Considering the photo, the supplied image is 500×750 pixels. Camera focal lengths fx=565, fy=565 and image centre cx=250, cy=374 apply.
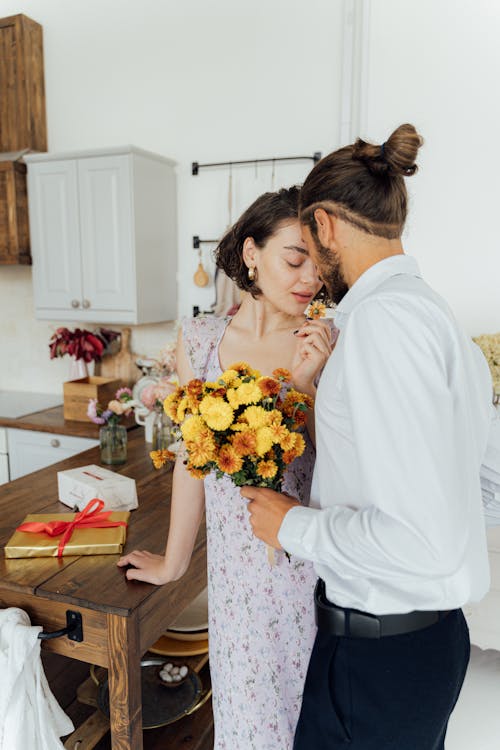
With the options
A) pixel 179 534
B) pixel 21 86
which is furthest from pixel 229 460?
pixel 21 86

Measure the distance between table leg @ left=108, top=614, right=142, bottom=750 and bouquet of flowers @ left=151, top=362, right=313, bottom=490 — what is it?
0.51m

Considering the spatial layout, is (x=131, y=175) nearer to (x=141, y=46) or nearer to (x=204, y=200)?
(x=204, y=200)

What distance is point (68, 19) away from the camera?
127 inches

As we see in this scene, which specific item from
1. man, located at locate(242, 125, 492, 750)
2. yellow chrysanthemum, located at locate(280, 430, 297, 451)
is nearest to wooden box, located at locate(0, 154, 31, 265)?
man, located at locate(242, 125, 492, 750)

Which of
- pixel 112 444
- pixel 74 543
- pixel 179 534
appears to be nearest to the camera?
pixel 179 534

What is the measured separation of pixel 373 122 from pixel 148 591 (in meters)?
2.34

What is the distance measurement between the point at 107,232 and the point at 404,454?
8.34 ft

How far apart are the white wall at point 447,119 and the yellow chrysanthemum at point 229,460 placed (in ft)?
6.51

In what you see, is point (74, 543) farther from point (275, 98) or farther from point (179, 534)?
point (275, 98)

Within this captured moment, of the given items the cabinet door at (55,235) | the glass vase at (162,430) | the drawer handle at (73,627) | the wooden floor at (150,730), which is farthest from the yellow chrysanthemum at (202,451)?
the cabinet door at (55,235)

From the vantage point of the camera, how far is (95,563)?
4.74 ft

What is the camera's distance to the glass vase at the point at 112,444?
88.5 inches

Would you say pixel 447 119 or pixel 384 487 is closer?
pixel 384 487

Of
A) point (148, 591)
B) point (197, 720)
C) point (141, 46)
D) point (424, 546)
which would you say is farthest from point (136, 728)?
point (141, 46)
